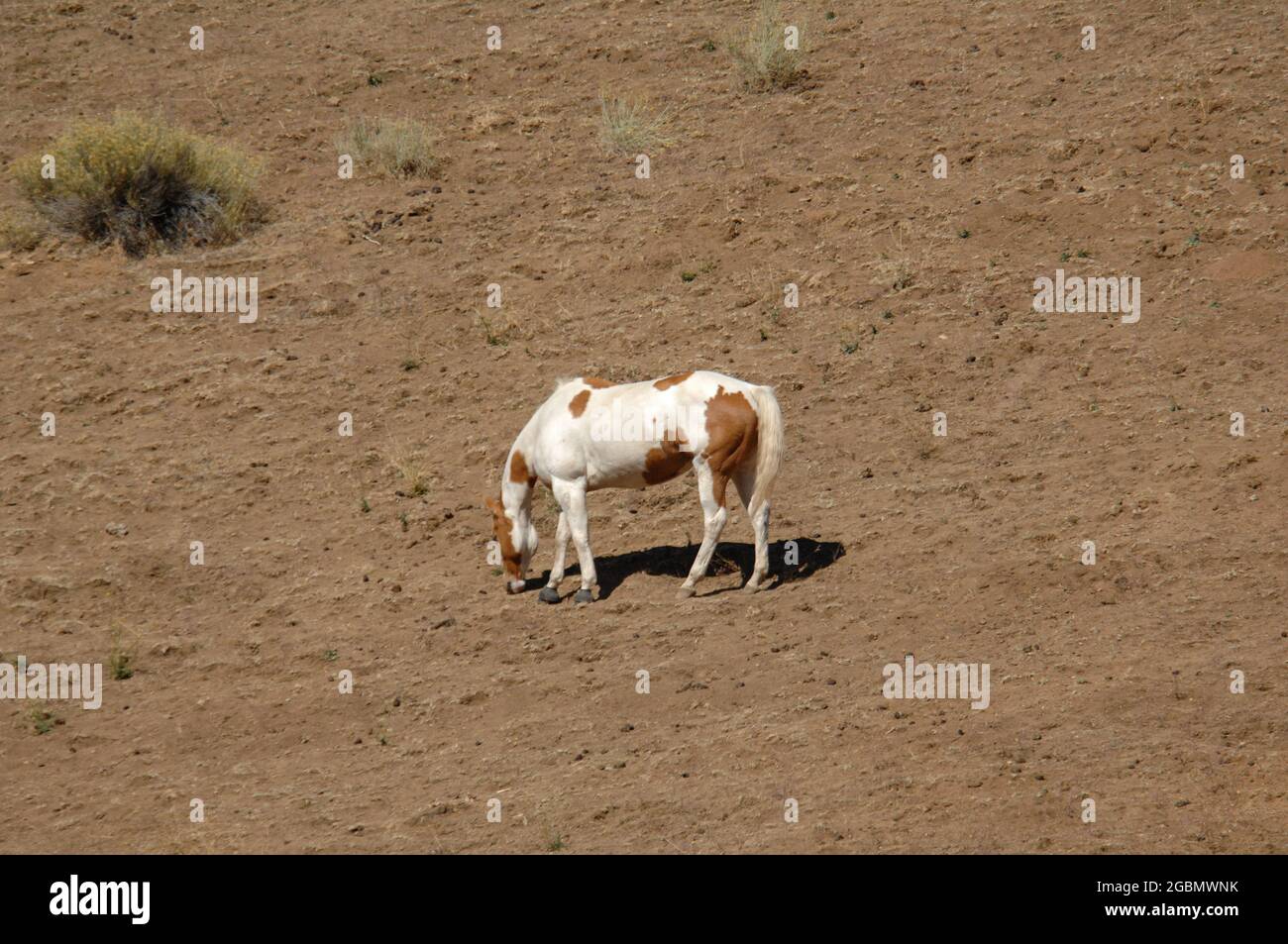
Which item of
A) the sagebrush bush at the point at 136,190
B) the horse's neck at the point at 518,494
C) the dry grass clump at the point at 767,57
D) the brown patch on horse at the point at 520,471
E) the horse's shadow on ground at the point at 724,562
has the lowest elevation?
the horse's shadow on ground at the point at 724,562

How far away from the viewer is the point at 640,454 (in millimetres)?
12422

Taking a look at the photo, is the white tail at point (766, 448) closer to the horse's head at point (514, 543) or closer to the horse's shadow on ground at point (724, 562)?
the horse's shadow on ground at point (724, 562)

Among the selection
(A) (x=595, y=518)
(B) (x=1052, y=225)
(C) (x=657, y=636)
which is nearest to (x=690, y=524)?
(A) (x=595, y=518)

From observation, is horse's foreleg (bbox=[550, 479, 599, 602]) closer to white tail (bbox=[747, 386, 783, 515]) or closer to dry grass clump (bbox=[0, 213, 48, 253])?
white tail (bbox=[747, 386, 783, 515])

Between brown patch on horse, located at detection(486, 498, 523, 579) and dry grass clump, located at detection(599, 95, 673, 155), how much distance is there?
9.14m

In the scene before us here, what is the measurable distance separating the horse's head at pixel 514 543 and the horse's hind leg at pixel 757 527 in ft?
6.10

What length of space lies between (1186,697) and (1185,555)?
6.94 ft

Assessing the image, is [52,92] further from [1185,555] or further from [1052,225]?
[1185,555]

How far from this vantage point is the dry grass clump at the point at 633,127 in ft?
68.5

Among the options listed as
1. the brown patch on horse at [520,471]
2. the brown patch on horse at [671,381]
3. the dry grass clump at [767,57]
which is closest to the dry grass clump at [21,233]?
the dry grass clump at [767,57]

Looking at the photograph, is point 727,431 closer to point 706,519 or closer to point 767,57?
point 706,519

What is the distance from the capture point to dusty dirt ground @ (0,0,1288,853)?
1000cm

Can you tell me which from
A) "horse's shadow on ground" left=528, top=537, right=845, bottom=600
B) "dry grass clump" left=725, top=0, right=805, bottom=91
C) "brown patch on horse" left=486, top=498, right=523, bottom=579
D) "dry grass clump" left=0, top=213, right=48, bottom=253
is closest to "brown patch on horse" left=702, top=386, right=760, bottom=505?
"horse's shadow on ground" left=528, top=537, right=845, bottom=600

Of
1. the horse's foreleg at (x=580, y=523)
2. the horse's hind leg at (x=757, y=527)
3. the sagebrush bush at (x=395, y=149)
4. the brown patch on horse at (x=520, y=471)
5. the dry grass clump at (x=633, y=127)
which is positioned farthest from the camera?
the dry grass clump at (x=633, y=127)
